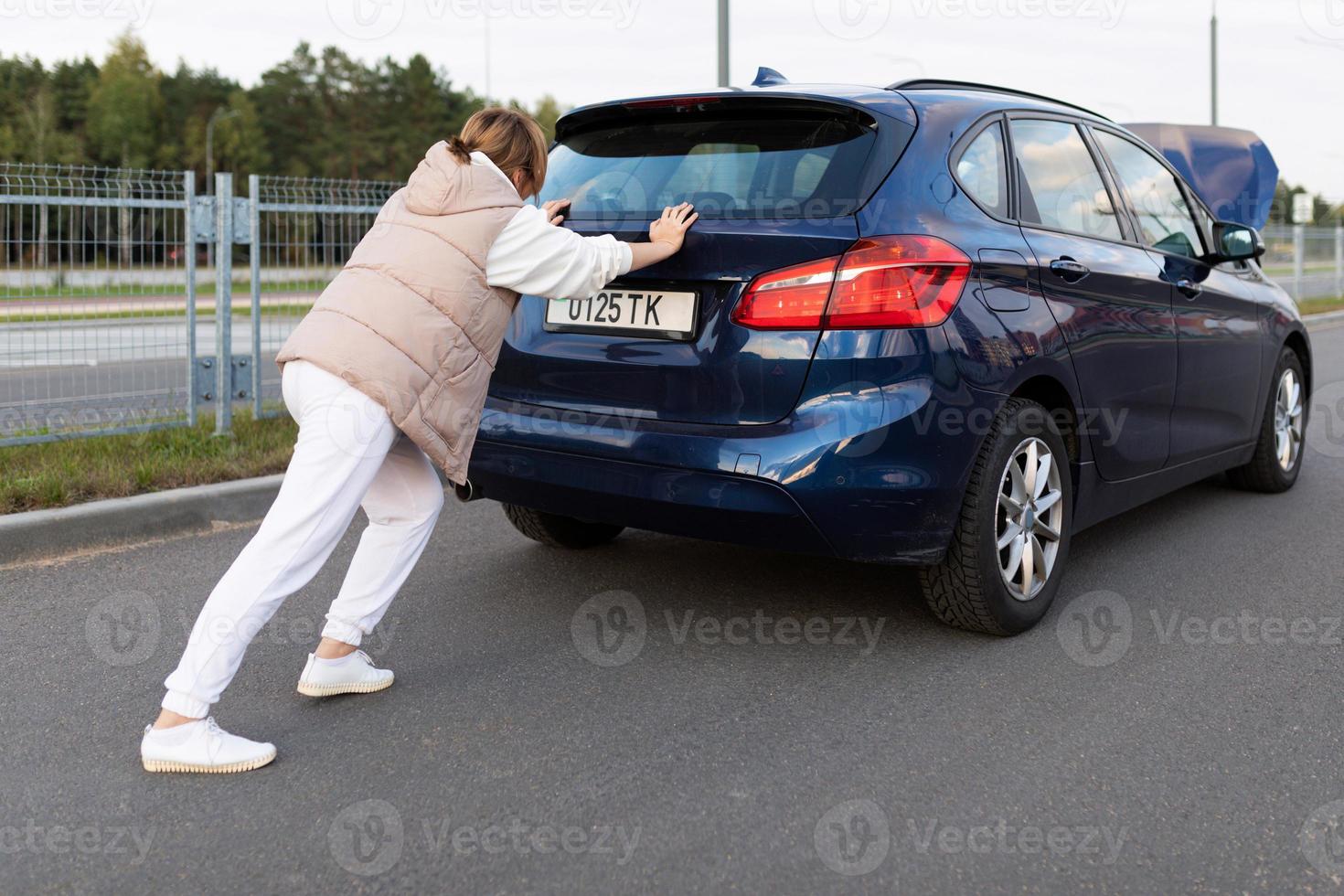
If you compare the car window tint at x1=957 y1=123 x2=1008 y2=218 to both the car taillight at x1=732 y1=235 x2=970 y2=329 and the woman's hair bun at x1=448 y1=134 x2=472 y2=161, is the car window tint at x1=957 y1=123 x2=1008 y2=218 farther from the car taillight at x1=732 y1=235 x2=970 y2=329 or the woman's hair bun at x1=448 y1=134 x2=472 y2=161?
the woman's hair bun at x1=448 y1=134 x2=472 y2=161

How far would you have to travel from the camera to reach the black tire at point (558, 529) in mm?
4902

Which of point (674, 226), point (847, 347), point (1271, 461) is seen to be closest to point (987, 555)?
point (847, 347)

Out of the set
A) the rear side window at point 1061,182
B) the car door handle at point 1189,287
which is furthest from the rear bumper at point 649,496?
the car door handle at point 1189,287

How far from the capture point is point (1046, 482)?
163 inches

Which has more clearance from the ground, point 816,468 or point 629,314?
point 629,314

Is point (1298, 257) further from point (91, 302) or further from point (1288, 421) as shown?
point (91, 302)

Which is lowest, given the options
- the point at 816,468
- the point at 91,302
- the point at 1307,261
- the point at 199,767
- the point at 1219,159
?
the point at 199,767

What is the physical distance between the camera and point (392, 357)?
10.1 ft

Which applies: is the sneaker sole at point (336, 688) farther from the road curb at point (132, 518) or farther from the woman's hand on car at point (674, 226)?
the road curb at point (132, 518)

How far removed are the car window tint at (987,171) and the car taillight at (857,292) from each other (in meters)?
0.48

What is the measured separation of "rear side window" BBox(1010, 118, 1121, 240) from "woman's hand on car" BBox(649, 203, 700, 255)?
1.16 meters

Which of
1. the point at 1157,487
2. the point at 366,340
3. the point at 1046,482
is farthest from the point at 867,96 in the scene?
the point at 1157,487

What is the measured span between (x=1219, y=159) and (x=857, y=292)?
32.6ft

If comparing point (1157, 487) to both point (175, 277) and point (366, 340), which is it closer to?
point (366, 340)
